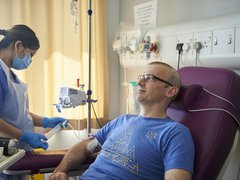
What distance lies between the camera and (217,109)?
126cm

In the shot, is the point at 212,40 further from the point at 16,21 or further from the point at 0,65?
the point at 16,21

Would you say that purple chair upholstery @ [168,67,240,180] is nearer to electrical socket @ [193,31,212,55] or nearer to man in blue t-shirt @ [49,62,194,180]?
man in blue t-shirt @ [49,62,194,180]

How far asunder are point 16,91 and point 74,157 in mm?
540

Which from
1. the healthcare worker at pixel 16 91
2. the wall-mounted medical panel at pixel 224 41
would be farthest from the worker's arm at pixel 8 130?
the wall-mounted medical panel at pixel 224 41

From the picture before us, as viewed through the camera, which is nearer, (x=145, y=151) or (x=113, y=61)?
(x=145, y=151)

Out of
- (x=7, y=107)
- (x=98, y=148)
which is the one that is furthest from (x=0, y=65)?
(x=98, y=148)

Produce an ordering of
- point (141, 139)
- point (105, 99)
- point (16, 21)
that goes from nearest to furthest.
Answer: point (141, 139) → point (16, 21) → point (105, 99)

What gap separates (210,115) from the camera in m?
1.28

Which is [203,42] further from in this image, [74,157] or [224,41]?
[74,157]

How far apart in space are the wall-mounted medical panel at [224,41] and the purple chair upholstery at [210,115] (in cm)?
24

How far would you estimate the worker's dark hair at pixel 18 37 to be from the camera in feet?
5.54

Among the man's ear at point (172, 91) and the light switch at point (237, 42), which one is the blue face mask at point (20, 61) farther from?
the light switch at point (237, 42)

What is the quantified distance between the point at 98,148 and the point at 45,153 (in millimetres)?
315

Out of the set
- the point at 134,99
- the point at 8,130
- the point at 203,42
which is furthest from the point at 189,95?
the point at 8,130
